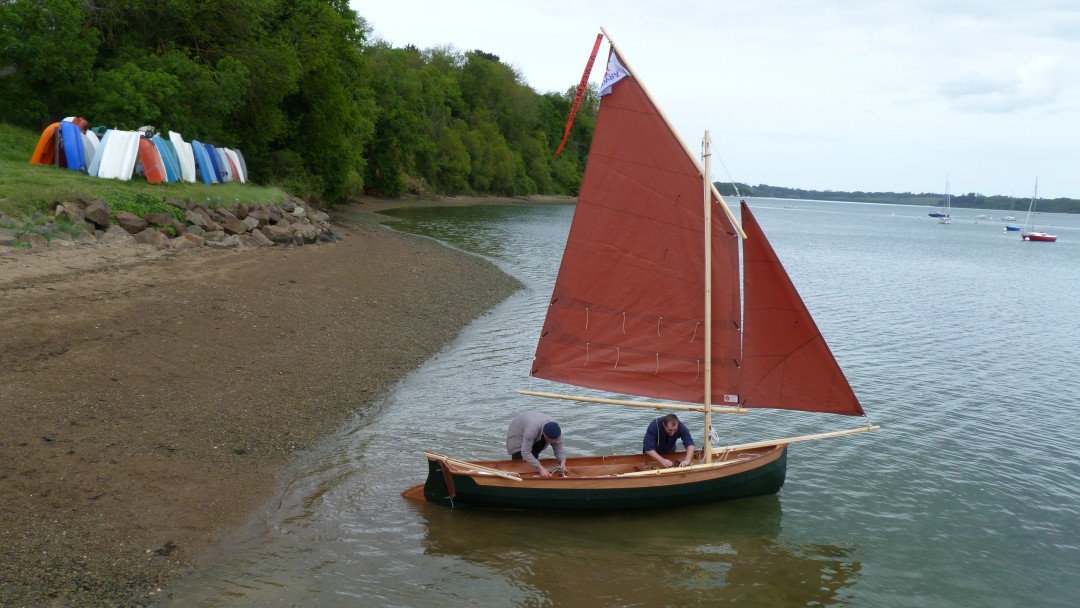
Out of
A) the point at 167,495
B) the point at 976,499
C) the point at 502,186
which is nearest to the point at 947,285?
the point at 976,499

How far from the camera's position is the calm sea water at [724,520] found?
1058 centimetres

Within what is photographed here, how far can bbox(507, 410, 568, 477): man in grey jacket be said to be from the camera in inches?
492

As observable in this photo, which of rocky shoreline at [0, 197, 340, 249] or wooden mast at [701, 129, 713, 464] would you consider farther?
rocky shoreline at [0, 197, 340, 249]

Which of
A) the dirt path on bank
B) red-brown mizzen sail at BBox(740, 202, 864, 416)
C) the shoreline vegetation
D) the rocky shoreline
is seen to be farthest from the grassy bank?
red-brown mizzen sail at BBox(740, 202, 864, 416)

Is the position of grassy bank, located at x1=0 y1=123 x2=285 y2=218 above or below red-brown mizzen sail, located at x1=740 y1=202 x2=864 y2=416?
above

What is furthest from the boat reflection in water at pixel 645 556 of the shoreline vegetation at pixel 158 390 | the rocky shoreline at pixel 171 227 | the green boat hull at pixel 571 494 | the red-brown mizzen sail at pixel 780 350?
the rocky shoreline at pixel 171 227

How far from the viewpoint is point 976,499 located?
14359 mm

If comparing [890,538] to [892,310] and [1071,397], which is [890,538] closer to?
[1071,397]

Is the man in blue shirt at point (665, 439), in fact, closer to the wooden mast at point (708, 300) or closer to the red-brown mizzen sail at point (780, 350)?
the wooden mast at point (708, 300)

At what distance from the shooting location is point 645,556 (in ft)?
38.1

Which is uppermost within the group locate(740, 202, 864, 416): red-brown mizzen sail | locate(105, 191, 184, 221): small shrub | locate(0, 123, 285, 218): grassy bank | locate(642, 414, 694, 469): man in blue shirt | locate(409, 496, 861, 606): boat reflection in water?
locate(0, 123, 285, 218): grassy bank

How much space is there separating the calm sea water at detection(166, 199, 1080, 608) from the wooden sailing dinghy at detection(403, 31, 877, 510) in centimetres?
67

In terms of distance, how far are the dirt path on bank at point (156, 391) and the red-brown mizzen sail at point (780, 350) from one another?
805cm

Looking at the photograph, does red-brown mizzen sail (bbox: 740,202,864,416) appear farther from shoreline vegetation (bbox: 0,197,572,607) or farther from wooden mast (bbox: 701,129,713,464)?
shoreline vegetation (bbox: 0,197,572,607)
